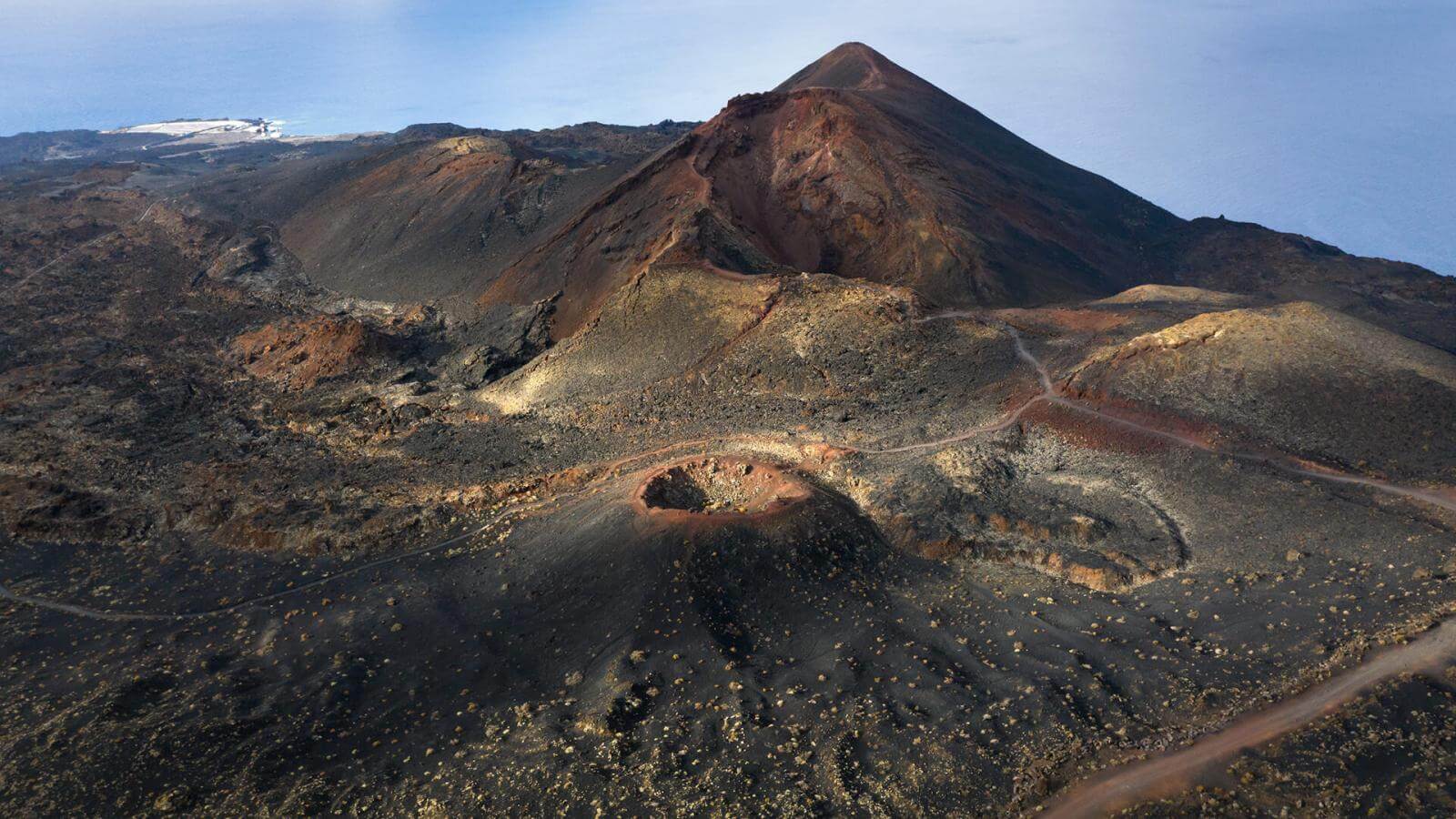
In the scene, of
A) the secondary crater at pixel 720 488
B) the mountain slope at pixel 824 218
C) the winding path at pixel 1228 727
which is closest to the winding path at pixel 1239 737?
the winding path at pixel 1228 727

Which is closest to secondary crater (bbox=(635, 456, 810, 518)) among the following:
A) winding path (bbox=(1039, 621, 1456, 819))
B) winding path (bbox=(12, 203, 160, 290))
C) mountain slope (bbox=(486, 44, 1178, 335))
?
winding path (bbox=(1039, 621, 1456, 819))

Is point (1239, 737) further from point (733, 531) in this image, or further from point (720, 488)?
point (720, 488)

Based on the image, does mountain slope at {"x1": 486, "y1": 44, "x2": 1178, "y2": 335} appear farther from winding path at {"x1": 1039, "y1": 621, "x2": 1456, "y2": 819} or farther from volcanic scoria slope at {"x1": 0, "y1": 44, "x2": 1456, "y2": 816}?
winding path at {"x1": 1039, "y1": 621, "x2": 1456, "y2": 819}

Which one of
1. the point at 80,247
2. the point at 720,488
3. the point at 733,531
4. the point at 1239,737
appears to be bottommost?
the point at 1239,737

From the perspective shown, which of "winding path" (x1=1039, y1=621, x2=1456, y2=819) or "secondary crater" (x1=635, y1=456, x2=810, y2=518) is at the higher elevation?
"secondary crater" (x1=635, y1=456, x2=810, y2=518)

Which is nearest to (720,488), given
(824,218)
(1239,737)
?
(1239,737)
